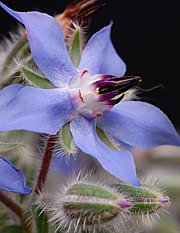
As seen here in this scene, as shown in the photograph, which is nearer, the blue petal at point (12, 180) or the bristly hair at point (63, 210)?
the blue petal at point (12, 180)

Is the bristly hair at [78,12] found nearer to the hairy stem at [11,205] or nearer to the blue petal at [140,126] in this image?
the blue petal at [140,126]

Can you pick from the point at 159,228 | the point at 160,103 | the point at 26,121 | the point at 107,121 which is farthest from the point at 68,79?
the point at 160,103

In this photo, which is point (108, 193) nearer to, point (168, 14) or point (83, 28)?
point (83, 28)

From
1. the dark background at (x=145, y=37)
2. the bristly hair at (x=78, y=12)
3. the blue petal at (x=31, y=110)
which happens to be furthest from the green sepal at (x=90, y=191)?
the dark background at (x=145, y=37)

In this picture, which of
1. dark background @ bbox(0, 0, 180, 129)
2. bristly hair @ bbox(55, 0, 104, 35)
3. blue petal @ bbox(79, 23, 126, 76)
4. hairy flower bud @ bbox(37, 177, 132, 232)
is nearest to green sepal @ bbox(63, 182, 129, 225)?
hairy flower bud @ bbox(37, 177, 132, 232)

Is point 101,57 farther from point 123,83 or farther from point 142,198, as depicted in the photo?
point 142,198

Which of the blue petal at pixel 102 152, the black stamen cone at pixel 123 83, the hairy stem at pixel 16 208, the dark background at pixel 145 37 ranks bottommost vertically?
the dark background at pixel 145 37

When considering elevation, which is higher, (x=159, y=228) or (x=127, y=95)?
→ (x=127, y=95)

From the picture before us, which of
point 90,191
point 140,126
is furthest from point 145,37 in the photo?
point 90,191
